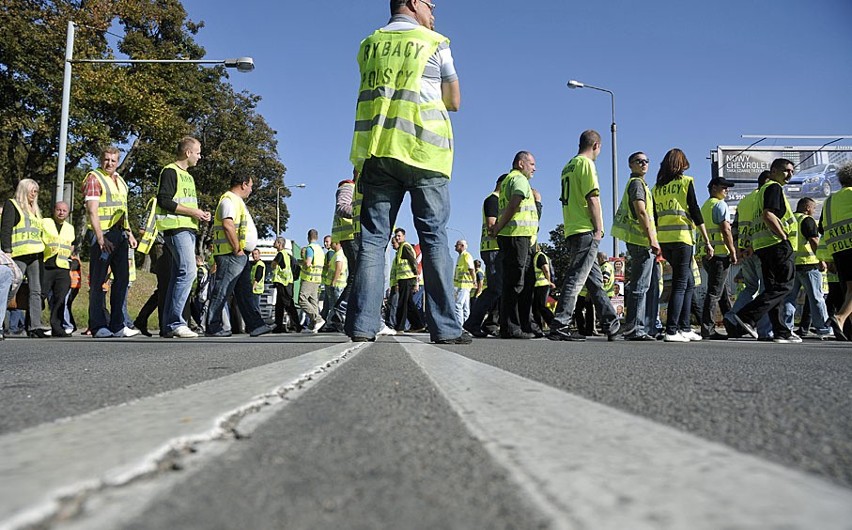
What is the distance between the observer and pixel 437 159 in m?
4.64

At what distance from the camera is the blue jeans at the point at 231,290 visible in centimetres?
786

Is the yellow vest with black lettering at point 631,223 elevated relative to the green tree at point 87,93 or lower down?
lower down

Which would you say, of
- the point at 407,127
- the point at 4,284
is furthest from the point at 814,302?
the point at 4,284

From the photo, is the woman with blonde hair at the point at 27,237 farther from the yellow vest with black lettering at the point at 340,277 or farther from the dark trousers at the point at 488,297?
the yellow vest with black lettering at the point at 340,277

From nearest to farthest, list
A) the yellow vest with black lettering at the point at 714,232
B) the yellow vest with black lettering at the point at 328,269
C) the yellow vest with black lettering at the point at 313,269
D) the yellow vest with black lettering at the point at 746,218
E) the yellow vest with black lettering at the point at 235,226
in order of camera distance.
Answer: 1. the yellow vest with black lettering at the point at 235,226
2. the yellow vest with black lettering at the point at 746,218
3. the yellow vest with black lettering at the point at 714,232
4. the yellow vest with black lettering at the point at 328,269
5. the yellow vest with black lettering at the point at 313,269

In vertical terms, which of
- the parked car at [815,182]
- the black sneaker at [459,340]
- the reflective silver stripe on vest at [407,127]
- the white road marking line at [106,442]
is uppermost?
the parked car at [815,182]

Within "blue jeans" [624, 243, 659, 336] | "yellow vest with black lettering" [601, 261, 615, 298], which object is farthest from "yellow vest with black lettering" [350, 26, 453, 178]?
"yellow vest with black lettering" [601, 261, 615, 298]

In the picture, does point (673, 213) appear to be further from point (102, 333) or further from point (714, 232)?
point (102, 333)

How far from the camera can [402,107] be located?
15.0 feet

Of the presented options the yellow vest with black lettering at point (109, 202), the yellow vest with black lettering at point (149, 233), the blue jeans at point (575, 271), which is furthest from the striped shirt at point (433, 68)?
the yellow vest with black lettering at point (109, 202)

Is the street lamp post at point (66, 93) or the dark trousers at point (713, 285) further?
the street lamp post at point (66, 93)

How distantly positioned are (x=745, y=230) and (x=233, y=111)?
38.5 meters

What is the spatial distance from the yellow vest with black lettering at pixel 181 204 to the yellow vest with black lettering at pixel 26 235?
2.20m

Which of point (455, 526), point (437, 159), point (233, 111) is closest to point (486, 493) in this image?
point (455, 526)
